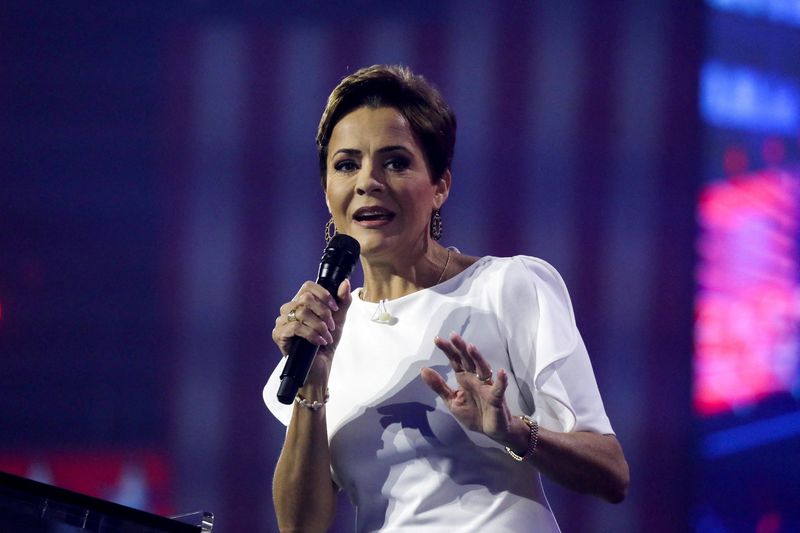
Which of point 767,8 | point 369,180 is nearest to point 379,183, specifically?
point 369,180

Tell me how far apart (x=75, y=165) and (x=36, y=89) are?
0.91 feet

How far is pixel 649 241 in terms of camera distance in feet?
9.25

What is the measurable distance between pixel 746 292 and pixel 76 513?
7.53ft

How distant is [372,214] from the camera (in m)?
1.55

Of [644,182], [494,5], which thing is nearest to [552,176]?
[644,182]

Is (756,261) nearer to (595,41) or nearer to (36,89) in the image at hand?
(595,41)

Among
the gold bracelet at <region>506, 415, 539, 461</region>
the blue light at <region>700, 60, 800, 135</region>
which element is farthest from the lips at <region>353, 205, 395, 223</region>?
the blue light at <region>700, 60, 800, 135</region>

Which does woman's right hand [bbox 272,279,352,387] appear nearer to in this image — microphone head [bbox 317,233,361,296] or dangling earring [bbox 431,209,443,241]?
microphone head [bbox 317,233,361,296]

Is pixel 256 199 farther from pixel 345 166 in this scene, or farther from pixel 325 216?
pixel 345 166

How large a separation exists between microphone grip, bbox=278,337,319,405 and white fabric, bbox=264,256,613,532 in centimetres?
27

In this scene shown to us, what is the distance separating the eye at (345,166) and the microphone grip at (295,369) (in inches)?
15.8

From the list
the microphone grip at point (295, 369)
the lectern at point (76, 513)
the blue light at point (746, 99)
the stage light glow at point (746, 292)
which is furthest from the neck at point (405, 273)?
the blue light at point (746, 99)

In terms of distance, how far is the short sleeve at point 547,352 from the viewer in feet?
4.57

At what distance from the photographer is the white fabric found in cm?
142
